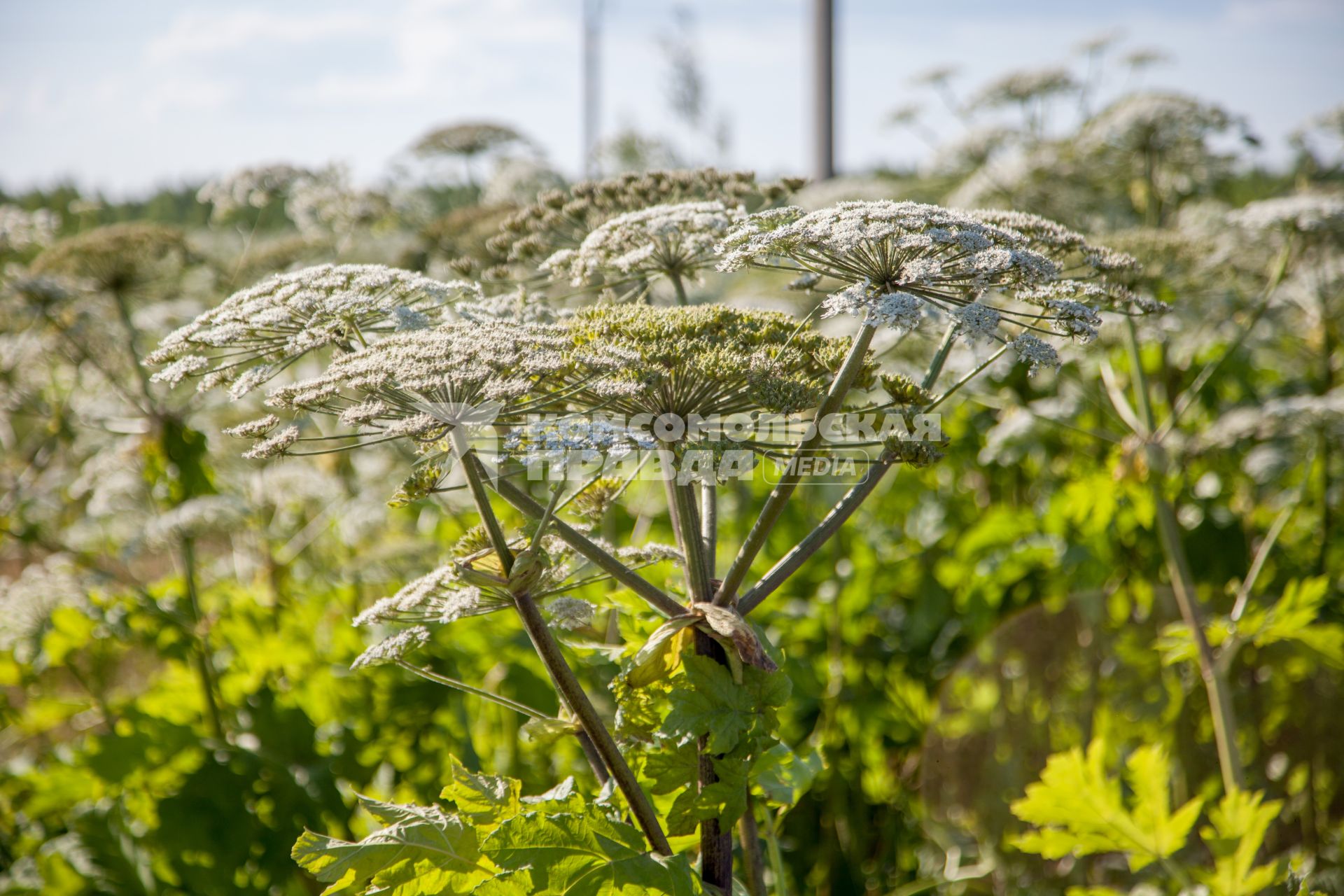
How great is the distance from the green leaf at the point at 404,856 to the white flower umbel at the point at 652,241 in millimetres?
1184

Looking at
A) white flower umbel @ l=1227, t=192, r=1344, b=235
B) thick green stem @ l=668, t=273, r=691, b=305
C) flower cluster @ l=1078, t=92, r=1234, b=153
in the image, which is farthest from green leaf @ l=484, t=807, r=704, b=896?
flower cluster @ l=1078, t=92, r=1234, b=153

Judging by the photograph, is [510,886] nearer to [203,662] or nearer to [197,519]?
[203,662]

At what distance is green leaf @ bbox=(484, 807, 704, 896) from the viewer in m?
1.72

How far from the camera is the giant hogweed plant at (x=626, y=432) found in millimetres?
1686

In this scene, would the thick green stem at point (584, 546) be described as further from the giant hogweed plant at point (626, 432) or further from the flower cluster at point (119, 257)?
the flower cluster at point (119, 257)

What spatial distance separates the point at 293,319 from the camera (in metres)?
1.88

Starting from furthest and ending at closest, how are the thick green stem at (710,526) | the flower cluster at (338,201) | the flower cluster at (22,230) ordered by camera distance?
the flower cluster at (338,201) < the flower cluster at (22,230) < the thick green stem at (710,526)

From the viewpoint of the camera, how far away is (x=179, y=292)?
5.14 m

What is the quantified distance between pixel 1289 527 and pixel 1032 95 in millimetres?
3138

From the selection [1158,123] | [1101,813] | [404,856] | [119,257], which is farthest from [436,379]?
[1158,123]

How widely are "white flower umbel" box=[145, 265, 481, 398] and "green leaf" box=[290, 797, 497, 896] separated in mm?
830

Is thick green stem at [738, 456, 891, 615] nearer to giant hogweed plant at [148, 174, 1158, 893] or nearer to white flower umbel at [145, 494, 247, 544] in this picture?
giant hogweed plant at [148, 174, 1158, 893]

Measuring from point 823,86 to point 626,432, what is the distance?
7736 mm

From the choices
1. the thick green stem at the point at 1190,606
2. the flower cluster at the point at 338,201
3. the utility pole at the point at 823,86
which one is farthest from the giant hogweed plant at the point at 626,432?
the utility pole at the point at 823,86
